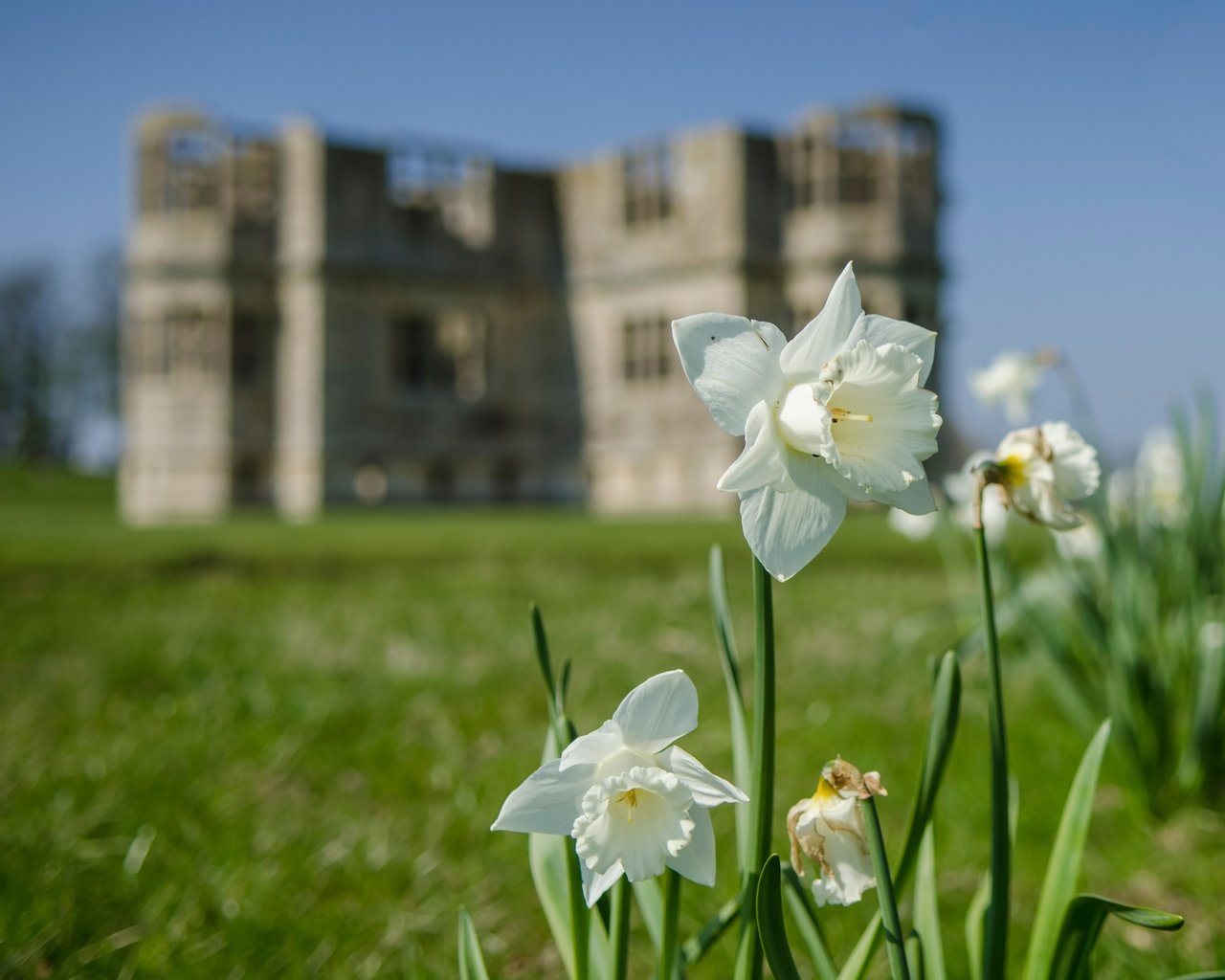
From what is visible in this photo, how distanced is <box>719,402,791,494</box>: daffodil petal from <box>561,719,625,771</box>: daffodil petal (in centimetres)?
20

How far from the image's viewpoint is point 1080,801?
3.77 ft

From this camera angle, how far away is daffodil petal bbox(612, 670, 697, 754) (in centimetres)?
78

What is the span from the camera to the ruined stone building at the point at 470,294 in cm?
1973

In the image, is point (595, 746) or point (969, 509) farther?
point (969, 509)

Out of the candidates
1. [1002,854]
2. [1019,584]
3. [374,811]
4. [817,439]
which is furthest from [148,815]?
[1019,584]

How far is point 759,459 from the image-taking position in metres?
0.75

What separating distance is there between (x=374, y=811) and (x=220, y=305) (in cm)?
1964

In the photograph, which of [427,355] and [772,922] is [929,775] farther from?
[427,355]

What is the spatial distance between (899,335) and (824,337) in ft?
0.23

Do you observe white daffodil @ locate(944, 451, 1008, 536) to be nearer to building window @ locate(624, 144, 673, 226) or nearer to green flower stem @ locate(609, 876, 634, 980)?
green flower stem @ locate(609, 876, 634, 980)

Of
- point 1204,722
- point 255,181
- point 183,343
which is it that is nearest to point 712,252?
point 255,181

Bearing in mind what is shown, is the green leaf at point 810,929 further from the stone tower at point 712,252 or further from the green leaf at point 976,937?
the stone tower at point 712,252

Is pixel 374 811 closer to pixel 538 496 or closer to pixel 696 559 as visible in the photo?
pixel 696 559

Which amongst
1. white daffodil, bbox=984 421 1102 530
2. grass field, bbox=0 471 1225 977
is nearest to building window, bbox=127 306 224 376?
grass field, bbox=0 471 1225 977
